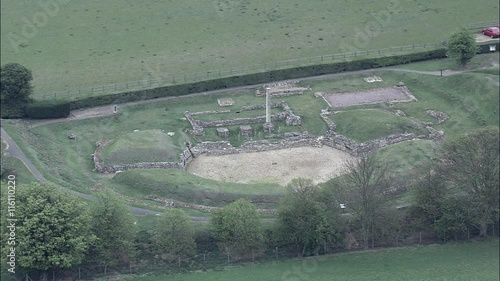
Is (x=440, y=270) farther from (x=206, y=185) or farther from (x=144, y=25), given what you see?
(x=144, y=25)

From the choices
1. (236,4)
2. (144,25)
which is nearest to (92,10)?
(144,25)

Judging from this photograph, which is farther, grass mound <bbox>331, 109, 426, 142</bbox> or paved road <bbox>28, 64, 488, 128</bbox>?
paved road <bbox>28, 64, 488, 128</bbox>

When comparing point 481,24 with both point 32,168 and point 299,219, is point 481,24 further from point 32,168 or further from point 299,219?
point 32,168

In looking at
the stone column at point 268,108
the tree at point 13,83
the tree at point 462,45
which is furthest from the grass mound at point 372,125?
the tree at point 13,83

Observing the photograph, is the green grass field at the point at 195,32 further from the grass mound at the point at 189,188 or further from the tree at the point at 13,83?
the grass mound at the point at 189,188

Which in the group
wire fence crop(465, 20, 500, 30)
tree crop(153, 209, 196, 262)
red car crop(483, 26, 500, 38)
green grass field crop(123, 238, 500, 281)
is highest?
wire fence crop(465, 20, 500, 30)

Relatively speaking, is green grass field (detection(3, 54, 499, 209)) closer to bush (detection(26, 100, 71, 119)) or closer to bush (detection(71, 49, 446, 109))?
bush (detection(71, 49, 446, 109))

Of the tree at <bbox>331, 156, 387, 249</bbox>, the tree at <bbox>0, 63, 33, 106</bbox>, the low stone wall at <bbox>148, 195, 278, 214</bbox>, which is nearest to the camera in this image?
the tree at <bbox>331, 156, 387, 249</bbox>

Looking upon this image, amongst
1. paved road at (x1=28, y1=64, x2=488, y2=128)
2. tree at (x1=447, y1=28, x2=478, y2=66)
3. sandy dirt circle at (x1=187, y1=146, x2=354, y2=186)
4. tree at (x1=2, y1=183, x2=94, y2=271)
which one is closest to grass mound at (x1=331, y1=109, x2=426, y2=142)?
sandy dirt circle at (x1=187, y1=146, x2=354, y2=186)

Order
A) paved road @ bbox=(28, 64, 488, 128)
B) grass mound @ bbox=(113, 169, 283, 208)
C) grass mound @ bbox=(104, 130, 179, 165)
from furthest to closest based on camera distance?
1. paved road @ bbox=(28, 64, 488, 128)
2. grass mound @ bbox=(104, 130, 179, 165)
3. grass mound @ bbox=(113, 169, 283, 208)
